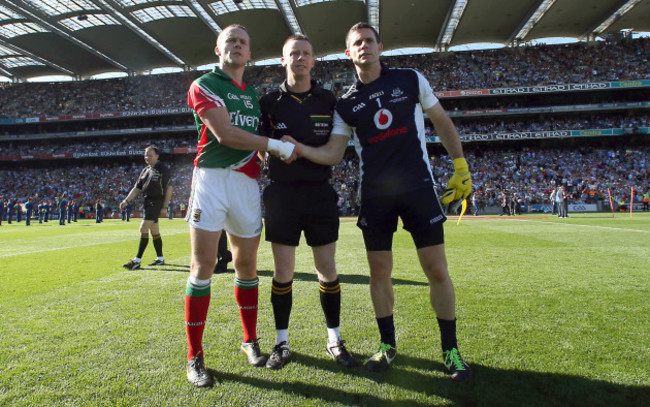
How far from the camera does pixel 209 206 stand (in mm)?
2641

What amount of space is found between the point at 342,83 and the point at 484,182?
17.0 m

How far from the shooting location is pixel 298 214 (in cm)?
288

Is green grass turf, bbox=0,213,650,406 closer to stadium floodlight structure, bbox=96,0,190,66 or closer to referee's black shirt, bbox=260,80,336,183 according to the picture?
referee's black shirt, bbox=260,80,336,183

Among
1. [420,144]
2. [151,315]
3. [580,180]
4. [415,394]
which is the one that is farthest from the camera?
[580,180]

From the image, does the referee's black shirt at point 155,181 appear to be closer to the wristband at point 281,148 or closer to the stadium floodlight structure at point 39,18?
the wristband at point 281,148

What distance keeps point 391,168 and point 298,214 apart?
0.75 metres

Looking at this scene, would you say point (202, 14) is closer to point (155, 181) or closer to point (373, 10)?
point (373, 10)

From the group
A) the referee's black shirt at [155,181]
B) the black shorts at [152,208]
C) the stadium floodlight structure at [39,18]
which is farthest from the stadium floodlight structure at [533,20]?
the stadium floodlight structure at [39,18]

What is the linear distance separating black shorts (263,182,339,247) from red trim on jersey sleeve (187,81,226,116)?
2.37ft

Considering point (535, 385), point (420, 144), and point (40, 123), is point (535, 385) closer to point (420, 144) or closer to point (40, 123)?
point (420, 144)

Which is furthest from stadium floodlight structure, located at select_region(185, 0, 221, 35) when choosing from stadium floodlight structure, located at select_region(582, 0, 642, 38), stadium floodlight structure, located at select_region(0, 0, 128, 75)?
stadium floodlight structure, located at select_region(582, 0, 642, 38)

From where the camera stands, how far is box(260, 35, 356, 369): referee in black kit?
287 cm

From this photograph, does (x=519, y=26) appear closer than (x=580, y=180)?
No

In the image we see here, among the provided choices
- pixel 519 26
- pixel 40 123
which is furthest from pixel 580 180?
pixel 40 123
